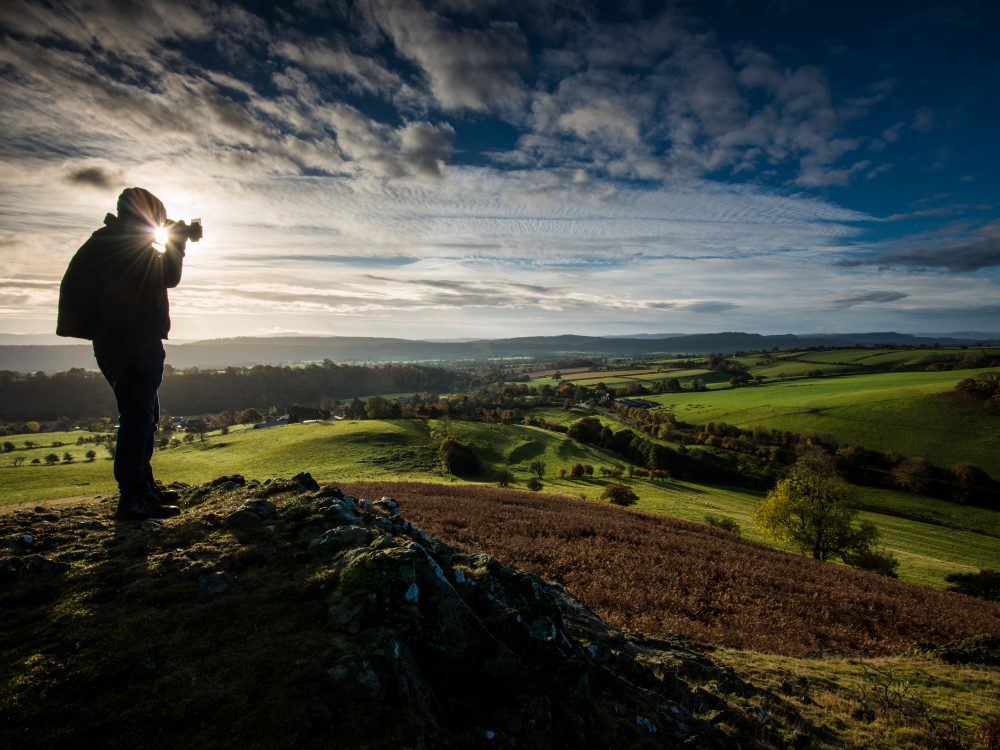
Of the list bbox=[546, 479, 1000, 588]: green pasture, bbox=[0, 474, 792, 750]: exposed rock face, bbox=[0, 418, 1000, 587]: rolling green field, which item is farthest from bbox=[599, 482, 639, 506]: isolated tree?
bbox=[0, 474, 792, 750]: exposed rock face

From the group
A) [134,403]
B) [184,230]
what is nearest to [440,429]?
[134,403]

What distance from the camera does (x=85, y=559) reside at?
18.6 ft

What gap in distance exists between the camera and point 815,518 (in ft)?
104

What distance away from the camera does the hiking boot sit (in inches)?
284

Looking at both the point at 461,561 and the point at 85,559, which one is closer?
the point at 85,559

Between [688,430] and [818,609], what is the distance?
258 ft

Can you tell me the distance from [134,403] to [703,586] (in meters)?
18.3

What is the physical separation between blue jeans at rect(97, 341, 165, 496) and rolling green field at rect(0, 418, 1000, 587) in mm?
29261

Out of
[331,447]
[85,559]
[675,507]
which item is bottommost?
[675,507]

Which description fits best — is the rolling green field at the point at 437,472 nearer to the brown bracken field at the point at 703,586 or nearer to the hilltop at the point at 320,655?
the brown bracken field at the point at 703,586

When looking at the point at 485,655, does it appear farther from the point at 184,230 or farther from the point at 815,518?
the point at 815,518

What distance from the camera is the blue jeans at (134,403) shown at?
7.09m

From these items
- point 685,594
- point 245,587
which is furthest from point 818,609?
point 245,587

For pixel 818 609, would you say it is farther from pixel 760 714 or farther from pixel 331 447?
pixel 331 447
